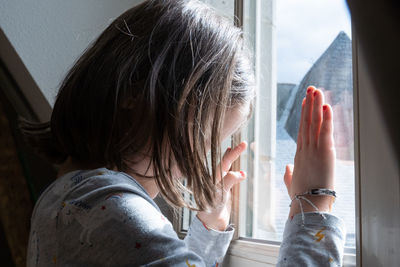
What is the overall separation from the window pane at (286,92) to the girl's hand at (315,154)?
5 centimetres

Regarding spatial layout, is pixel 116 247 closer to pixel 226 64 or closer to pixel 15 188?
pixel 226 64

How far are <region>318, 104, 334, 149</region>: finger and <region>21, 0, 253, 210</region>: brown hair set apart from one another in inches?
5.9

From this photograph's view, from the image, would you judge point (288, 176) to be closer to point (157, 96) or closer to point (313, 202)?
point (313, 202)

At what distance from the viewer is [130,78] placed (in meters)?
0.65

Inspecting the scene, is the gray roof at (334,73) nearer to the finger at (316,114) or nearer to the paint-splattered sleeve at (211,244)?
the finger at (316,114)

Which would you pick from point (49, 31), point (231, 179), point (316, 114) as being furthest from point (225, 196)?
point (49, 31)

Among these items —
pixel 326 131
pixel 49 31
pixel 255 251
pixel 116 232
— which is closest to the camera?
pixel 116 232

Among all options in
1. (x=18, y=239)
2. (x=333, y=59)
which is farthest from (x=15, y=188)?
(x=333, y=59)

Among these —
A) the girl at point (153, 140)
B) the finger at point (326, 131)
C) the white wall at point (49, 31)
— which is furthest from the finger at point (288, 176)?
the white wall at point (49, 31)

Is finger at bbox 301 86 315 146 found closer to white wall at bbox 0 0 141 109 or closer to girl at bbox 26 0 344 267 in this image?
girl at bbox 26 0 344 267

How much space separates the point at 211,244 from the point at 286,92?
0.32 meters

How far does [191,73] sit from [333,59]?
23 centimetres

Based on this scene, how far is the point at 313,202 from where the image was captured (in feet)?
2.04

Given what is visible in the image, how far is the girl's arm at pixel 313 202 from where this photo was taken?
1.90 ft
